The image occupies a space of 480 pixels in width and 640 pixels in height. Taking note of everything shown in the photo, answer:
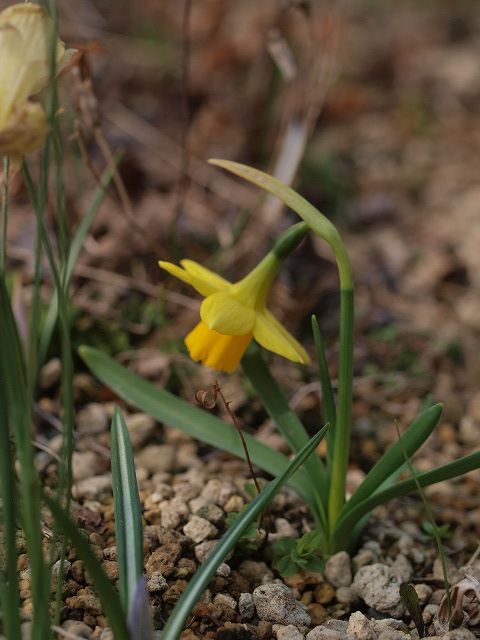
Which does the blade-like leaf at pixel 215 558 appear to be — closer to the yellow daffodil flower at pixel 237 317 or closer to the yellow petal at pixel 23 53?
the yellow daffodil flower at pixel 237 317

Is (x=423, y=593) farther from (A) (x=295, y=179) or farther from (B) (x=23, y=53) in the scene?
(A) (x=295, y=179)

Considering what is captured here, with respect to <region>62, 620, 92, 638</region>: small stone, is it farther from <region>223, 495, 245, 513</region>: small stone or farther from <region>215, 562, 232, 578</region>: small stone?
<region>223, 495, 245, 513</region>: small stone

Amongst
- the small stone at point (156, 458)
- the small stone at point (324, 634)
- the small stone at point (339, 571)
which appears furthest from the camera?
the small stone at point (156, 458)

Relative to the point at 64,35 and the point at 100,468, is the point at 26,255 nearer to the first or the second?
the point at 100,468

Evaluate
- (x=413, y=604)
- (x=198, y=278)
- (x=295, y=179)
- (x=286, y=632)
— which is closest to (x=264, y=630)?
(x=286, y=632)

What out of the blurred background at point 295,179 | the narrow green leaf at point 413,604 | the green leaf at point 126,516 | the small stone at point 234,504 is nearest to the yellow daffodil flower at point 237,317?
the green leaf at point 126,516

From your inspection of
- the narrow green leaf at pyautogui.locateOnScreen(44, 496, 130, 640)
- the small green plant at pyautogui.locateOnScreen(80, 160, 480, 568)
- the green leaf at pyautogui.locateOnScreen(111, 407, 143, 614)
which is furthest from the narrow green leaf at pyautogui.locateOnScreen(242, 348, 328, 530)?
the narrow green leaf at pyautogui.locateOnScreen(44, 496, 130, 640)

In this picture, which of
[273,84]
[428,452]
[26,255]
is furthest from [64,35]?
[428,452]
